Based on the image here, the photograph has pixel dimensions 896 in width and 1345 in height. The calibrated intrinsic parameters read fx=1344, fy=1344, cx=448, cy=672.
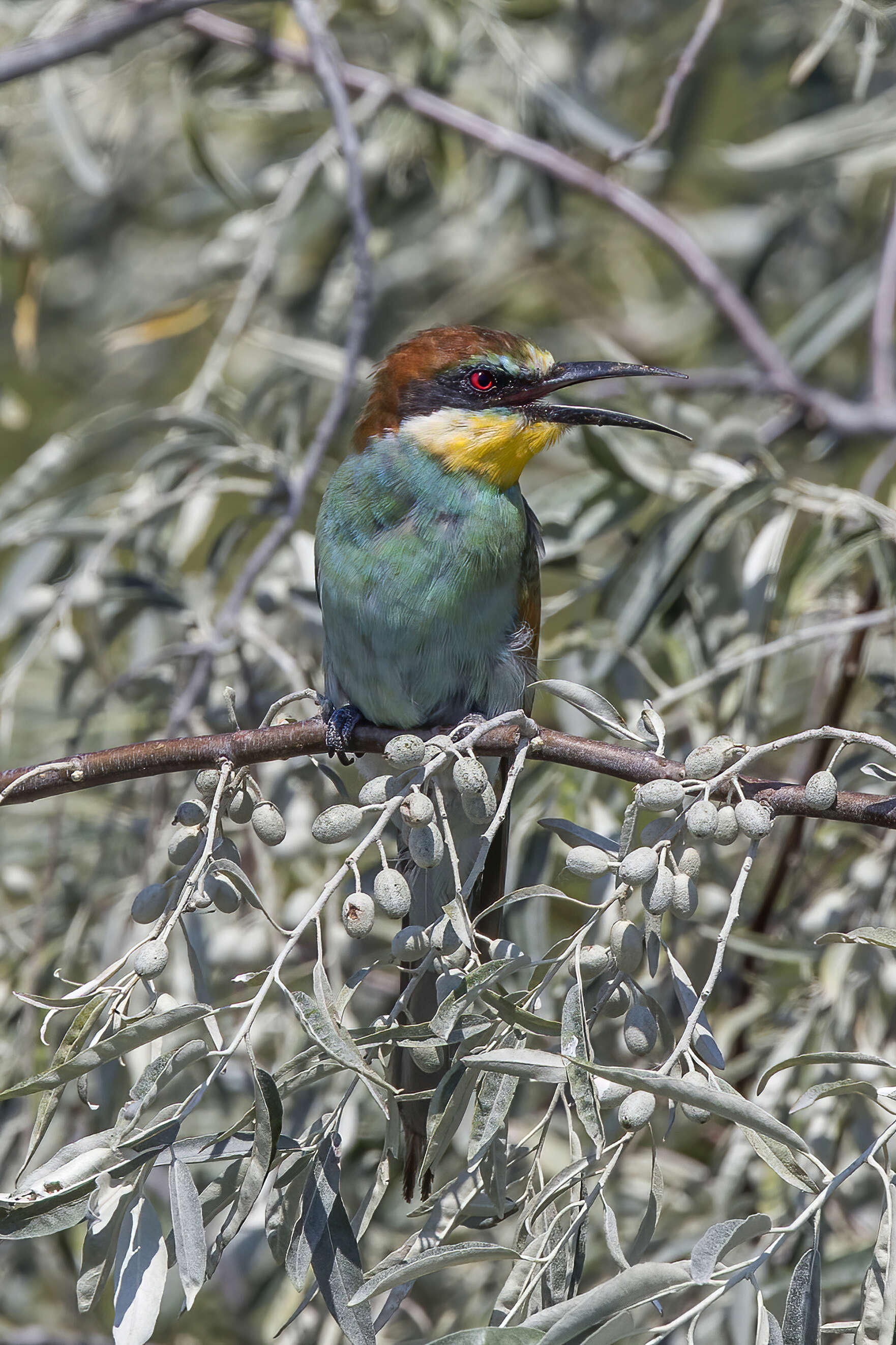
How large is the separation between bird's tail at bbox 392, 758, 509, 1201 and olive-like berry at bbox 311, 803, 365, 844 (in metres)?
0.31

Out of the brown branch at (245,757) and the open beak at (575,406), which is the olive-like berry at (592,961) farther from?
the open beak at (575,406)

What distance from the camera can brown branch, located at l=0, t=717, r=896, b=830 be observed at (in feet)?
5.59

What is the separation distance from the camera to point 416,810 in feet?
5.11

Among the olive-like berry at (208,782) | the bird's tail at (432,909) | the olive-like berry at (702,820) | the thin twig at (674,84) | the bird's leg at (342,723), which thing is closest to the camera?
the olive-like berry at (702,820)

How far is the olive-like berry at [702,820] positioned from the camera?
4.86ft

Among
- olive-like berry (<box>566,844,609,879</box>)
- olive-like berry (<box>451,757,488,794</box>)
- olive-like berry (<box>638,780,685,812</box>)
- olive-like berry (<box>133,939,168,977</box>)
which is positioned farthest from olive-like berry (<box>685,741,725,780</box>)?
olive-like berry (<box>133,939,168,977</box>)

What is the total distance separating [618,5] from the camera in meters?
4.17

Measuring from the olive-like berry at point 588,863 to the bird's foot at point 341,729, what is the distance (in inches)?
19.8

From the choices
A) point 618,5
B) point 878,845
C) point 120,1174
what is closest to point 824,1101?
point 878,845

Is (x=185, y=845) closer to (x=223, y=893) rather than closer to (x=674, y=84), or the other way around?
(x=223, y=893)

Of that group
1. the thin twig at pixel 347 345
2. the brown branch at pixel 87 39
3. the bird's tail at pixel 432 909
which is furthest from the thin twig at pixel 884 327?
the brown branch at pixel 87 39

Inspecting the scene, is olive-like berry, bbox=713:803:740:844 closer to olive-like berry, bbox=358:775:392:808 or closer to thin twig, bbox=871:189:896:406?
olive-like berry, bbox=358:775:392:808

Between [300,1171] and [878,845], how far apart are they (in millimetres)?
1414

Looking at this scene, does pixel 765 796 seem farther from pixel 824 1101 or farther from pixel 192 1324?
pixel 192 1324
